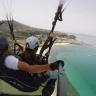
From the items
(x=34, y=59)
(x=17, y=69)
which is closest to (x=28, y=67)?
(x=17, y=69)

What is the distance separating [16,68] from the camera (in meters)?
2.21

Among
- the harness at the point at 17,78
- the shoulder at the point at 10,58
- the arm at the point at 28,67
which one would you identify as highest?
the shoulder at the point at 10,58

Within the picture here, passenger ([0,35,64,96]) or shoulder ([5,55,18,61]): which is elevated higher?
shoulder ([5,55,18,61])

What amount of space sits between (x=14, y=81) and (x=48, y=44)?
1.95m

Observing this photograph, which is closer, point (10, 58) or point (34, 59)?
point (10, 58)

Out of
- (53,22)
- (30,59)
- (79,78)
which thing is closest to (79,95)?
(79,78)

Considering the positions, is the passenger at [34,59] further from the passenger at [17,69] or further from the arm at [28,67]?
the arm at [28,67]

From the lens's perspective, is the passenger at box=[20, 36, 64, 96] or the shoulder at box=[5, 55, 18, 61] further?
the passenger at box=[20, 36, 64, 96]

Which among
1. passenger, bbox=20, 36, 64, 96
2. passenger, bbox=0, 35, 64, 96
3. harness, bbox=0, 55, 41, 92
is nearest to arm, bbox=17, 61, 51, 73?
passenger, bbox=0, 35, 64, 96

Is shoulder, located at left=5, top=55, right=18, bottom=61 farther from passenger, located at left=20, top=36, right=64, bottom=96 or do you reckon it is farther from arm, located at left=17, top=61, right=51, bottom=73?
passenger, located at left=20, top=36, right=64, bottom=96

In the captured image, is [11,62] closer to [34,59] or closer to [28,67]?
[28,67]

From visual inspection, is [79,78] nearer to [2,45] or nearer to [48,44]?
[48,44]

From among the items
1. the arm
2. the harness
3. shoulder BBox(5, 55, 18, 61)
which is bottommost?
the harness

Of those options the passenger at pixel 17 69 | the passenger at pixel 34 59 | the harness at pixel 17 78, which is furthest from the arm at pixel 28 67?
the passenger at pixel 34 59
